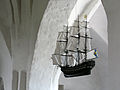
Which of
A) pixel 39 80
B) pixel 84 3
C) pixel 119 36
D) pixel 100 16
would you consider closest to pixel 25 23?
pixel 39 80

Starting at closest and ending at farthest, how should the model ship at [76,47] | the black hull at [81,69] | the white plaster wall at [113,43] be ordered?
the white plaster wall at [113,43]
the black hull at [81,69]
the model ship at [76,47]

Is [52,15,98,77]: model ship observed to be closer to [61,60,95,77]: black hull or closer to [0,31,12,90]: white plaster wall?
[61,60,95,77]: black hull

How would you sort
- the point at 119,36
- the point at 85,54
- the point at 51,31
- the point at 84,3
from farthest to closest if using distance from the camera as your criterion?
the point at 84,3
the point at 85,54
the point at 51,31
the point at 119,36

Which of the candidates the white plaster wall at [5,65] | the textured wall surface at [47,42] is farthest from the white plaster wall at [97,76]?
the textured wall surface at [47,42]

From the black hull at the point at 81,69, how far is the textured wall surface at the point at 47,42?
1.52 feet

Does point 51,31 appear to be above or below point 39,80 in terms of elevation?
above

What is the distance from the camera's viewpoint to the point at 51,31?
513cm

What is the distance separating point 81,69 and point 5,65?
2.24m

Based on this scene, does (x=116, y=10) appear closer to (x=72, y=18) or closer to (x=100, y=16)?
(x=72, y=18)

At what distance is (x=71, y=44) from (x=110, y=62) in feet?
13.8

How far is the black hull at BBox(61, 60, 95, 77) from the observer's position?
17.3ft

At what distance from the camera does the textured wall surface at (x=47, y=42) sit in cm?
468

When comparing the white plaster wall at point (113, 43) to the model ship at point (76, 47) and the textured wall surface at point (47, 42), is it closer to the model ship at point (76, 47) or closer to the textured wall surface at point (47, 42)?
the textured wall surface at point (47, 42)

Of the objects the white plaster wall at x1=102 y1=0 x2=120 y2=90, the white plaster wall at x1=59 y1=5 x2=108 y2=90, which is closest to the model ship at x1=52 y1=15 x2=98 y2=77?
the white plaster wall at x1=102 y1=0 x2=120 y2=90
